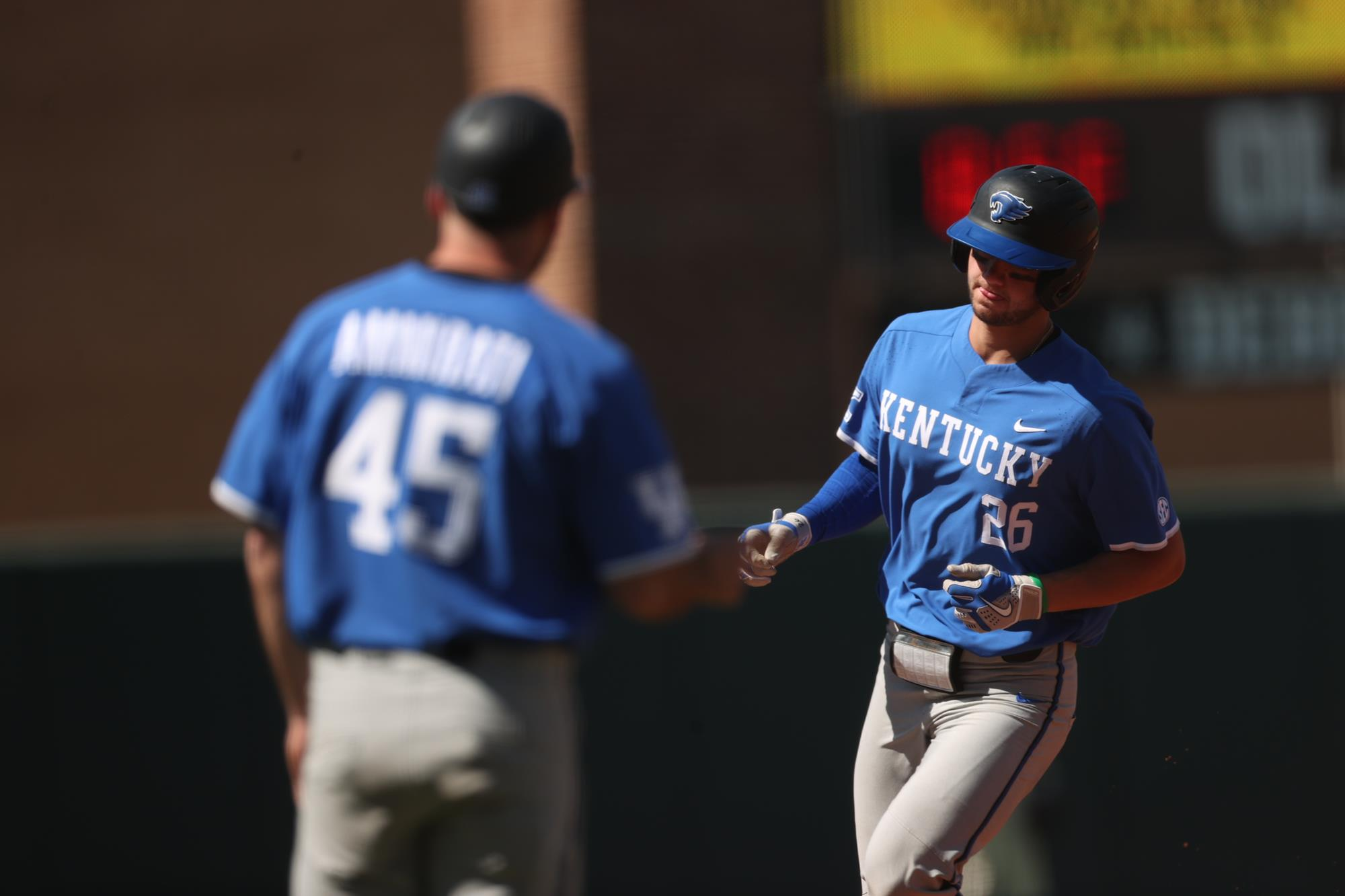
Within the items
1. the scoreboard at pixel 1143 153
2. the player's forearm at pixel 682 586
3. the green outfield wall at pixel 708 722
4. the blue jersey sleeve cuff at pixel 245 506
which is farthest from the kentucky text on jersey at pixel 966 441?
the scoreboard at pixel 1143 153

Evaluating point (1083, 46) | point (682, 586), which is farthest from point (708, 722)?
point (1083, 46)

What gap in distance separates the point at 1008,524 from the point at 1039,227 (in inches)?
24.9

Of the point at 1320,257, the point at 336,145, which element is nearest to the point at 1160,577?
the point at 1320,257

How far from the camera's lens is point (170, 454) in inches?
496

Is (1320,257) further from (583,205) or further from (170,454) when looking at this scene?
(170,454)

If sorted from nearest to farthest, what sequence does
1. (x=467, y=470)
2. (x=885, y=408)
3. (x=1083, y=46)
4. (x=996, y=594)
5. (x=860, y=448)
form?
(x=467, y=470), (x=996, y=594), (x=885, y=408), (x=860, y=448), (x=1083, y=46)

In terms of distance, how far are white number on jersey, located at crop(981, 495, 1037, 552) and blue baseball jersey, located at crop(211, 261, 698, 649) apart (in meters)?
1.17

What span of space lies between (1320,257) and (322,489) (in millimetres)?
9199

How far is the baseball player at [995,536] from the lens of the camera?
11.5 feet

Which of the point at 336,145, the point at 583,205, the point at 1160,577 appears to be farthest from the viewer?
the point at 336,145

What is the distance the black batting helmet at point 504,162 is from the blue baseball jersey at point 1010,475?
131cm

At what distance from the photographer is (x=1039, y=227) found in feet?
11.8

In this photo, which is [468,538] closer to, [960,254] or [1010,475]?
[1010,475]

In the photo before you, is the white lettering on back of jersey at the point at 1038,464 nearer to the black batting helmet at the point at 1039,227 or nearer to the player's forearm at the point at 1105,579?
the player's forearm at the point at 1105,579
